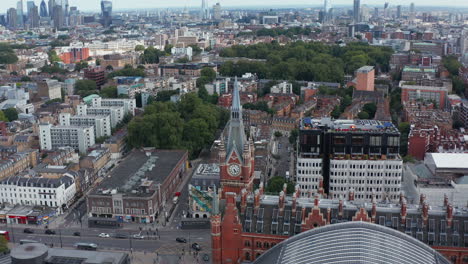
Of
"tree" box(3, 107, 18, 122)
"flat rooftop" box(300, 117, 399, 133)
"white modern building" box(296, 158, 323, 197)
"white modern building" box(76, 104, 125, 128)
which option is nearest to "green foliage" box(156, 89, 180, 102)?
"white modern building" box(76, 104, 125, 128)

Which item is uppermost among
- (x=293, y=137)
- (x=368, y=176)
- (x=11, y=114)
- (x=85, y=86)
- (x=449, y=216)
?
(x=449, y=216)

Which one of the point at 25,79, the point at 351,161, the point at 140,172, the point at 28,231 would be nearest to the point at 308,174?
the point at 351,161

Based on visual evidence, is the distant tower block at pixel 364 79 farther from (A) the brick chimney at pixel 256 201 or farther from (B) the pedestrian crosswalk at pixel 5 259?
(B) the pedestrian crosswalk at pixel 5 259

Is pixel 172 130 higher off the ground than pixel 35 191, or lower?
higher

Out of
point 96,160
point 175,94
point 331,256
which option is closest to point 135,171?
point 96,160

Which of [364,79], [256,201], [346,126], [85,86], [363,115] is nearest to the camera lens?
[256,201]

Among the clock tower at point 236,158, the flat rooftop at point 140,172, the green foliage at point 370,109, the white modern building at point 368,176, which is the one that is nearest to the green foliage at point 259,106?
the green foliage at point 370,109

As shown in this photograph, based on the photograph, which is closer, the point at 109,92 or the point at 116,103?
the point at 116,103

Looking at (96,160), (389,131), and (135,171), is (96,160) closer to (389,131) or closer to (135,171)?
(135,171)

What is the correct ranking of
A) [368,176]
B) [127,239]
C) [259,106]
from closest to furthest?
[127,239], [368,176], [259,106]

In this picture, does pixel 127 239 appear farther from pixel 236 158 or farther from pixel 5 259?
pixel 236 158
